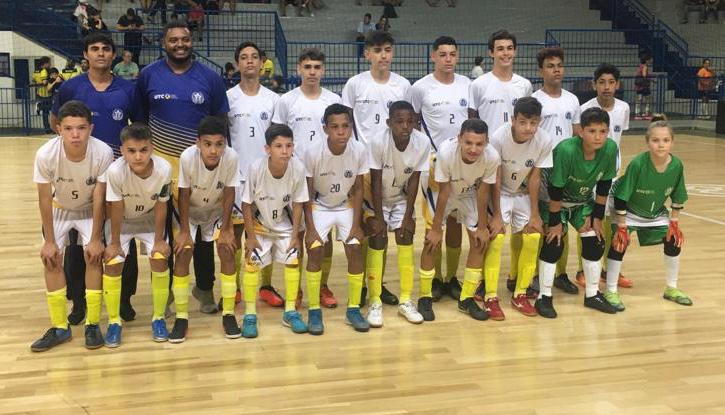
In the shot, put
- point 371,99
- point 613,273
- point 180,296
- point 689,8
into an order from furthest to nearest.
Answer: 1. point 689,8
2. point 371,99
3. point 613,273
4. point 180,296

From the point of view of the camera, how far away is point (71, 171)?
4.57 metres

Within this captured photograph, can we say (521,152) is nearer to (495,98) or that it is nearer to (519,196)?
(519,196)

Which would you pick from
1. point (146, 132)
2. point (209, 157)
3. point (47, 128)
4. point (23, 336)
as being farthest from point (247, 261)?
point (47, 128)

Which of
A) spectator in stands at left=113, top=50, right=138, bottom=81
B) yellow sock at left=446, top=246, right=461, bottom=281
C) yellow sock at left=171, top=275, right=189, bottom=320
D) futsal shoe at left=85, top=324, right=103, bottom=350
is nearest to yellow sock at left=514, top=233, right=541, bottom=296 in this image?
yellow sock at left=446, top=246, right=461, bottom=281

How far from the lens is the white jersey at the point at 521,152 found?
16.8 feet

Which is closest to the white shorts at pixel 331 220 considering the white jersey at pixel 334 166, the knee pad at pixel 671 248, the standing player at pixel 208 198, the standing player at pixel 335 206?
the standing player at pixel 335 206

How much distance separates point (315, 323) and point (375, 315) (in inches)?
15.6

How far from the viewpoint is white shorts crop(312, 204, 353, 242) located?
5027 millimetres

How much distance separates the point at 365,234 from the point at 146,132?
1532 millimetres

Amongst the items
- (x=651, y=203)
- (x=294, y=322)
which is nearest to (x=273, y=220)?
(x=294, y=322)

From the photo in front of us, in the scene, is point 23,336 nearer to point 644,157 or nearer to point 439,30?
point 644,157

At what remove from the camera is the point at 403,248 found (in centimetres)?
516

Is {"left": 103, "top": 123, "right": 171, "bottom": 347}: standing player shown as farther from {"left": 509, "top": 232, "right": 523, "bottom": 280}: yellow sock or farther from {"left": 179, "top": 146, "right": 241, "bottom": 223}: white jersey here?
{"left": 509, "top": 232, "right": 523, "bottom": 280}: yellow sock

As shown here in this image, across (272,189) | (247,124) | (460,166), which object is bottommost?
(272,189)
